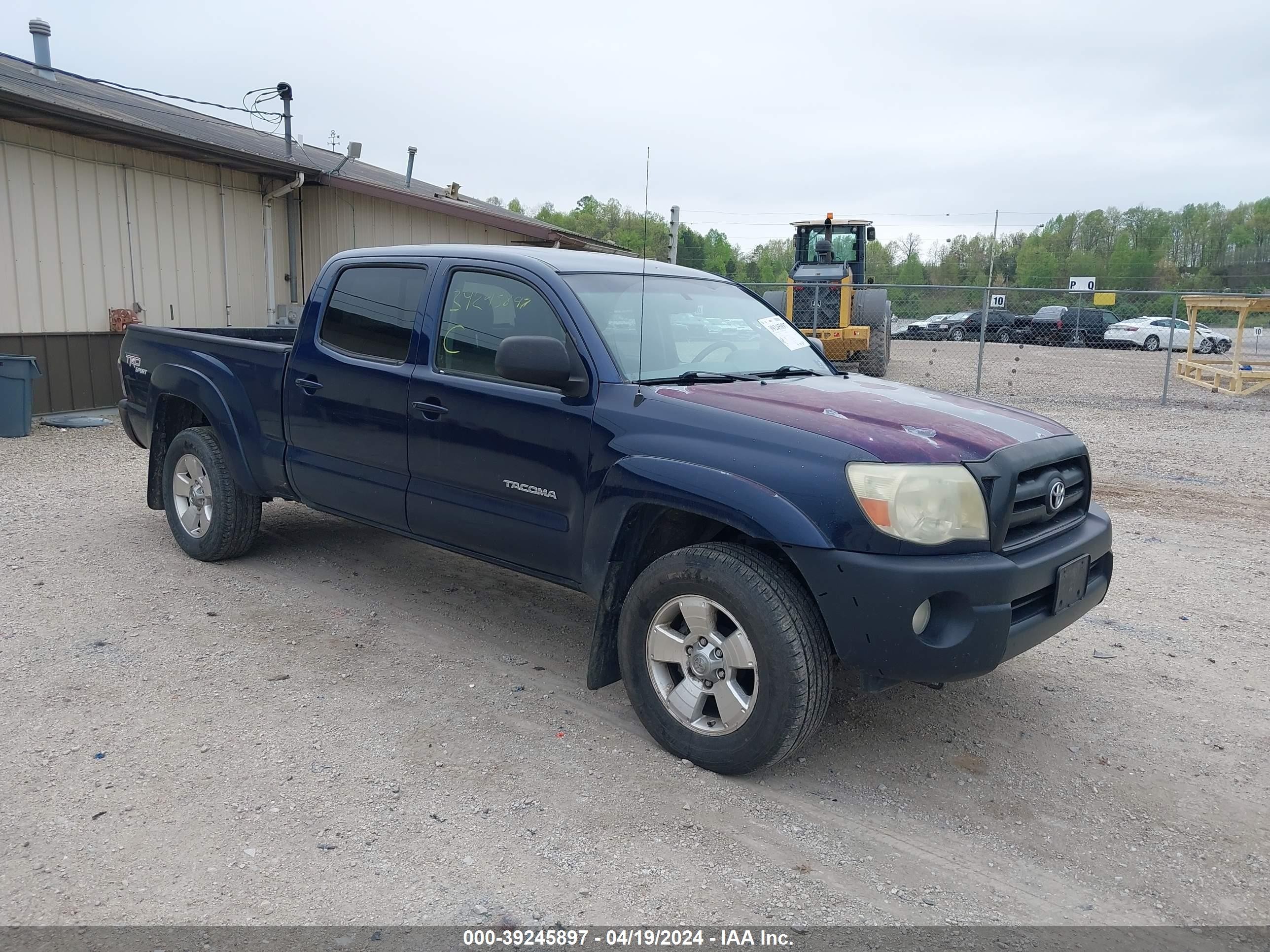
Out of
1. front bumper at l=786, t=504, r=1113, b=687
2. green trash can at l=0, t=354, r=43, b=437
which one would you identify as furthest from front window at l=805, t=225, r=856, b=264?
front bumper at l=786, t=504, r=1113, b=687

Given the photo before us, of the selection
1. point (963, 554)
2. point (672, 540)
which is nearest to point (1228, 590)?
point (963, 554)

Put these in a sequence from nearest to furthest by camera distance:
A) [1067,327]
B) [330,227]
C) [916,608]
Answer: [916,608] → [330,227] → [1067,327]

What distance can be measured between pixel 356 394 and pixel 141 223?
9107 millimetres

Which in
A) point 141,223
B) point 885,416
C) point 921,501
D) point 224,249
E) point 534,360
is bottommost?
point 921,501

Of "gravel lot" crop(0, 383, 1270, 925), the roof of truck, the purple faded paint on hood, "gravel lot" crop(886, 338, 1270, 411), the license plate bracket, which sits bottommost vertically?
"gravel lot" crop(0, 383, 1270, 925)

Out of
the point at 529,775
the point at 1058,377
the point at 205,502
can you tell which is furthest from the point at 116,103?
the point at 1058,377

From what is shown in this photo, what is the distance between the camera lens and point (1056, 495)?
3613mm

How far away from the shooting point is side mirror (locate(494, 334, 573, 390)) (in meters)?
3.74

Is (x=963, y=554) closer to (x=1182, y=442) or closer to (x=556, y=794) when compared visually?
(x=556, y=794)

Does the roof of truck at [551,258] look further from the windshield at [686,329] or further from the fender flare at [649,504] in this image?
the fender flare at [649,504]

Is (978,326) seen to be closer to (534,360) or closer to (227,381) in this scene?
(227,381)

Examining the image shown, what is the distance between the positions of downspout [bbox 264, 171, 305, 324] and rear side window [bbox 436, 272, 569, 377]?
10451 mm

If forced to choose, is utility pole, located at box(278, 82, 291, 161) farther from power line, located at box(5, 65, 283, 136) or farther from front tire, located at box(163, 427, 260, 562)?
front tire, located at box(163, 427, 260, 562)

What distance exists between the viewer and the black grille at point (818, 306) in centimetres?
1794
